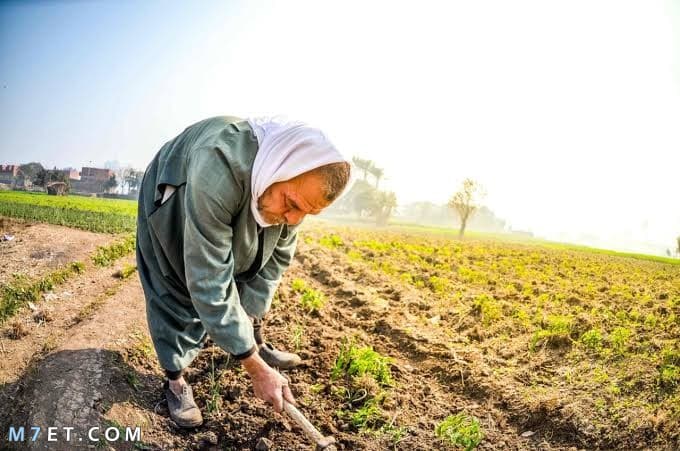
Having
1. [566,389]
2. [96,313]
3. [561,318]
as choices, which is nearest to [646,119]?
[561,318]

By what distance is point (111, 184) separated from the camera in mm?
3623

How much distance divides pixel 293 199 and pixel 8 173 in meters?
2.76

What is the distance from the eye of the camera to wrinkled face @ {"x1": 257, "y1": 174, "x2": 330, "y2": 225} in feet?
4.85

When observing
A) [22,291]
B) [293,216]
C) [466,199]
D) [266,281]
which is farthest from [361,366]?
[22,291]

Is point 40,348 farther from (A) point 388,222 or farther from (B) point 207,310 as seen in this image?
(A) point 388,222

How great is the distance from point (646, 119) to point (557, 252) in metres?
0.89

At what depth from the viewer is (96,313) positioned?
2.68 m

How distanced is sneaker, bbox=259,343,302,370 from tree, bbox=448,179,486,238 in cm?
164

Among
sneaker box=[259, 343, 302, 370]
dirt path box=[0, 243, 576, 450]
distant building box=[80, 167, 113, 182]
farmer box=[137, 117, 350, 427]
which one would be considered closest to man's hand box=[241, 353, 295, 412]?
farmer box=[137, 117, 350, 427]

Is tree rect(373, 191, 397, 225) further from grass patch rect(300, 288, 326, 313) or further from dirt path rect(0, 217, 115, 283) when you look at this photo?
dirt path rect(0, 217, 115, 283)

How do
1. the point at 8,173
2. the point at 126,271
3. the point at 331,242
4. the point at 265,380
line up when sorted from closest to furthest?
1. the point at 265,380
2. the point at 8,173
3. the point at 126,271
4. the point at 331,242

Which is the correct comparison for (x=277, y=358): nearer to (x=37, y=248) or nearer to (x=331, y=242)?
(x=37, y=248)

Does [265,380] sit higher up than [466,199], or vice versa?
[466,199]

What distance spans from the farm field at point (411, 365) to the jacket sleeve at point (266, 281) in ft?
1.23
